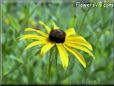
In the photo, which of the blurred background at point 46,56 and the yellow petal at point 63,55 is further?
the blurred background at point 46,56

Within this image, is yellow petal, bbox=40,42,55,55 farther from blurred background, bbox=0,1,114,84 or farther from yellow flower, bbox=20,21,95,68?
blurred background, bbox=0,1,114,84

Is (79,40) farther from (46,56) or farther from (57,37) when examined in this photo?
(46,56)

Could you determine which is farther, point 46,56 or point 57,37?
point 46,56

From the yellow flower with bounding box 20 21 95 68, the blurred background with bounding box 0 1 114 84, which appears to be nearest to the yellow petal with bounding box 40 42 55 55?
the yellow flower with bounding box 20 21 95 68

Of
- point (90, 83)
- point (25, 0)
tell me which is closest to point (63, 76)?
point (90, 83)

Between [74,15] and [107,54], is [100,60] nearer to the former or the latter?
[107,54]

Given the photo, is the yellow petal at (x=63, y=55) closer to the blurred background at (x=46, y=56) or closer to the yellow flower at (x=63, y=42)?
the yellow flower at (x=63, y=42)

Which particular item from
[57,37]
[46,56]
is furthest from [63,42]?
[46,56]

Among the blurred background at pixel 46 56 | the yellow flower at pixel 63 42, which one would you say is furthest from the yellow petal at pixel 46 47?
the blurred background at pixel 46 56
